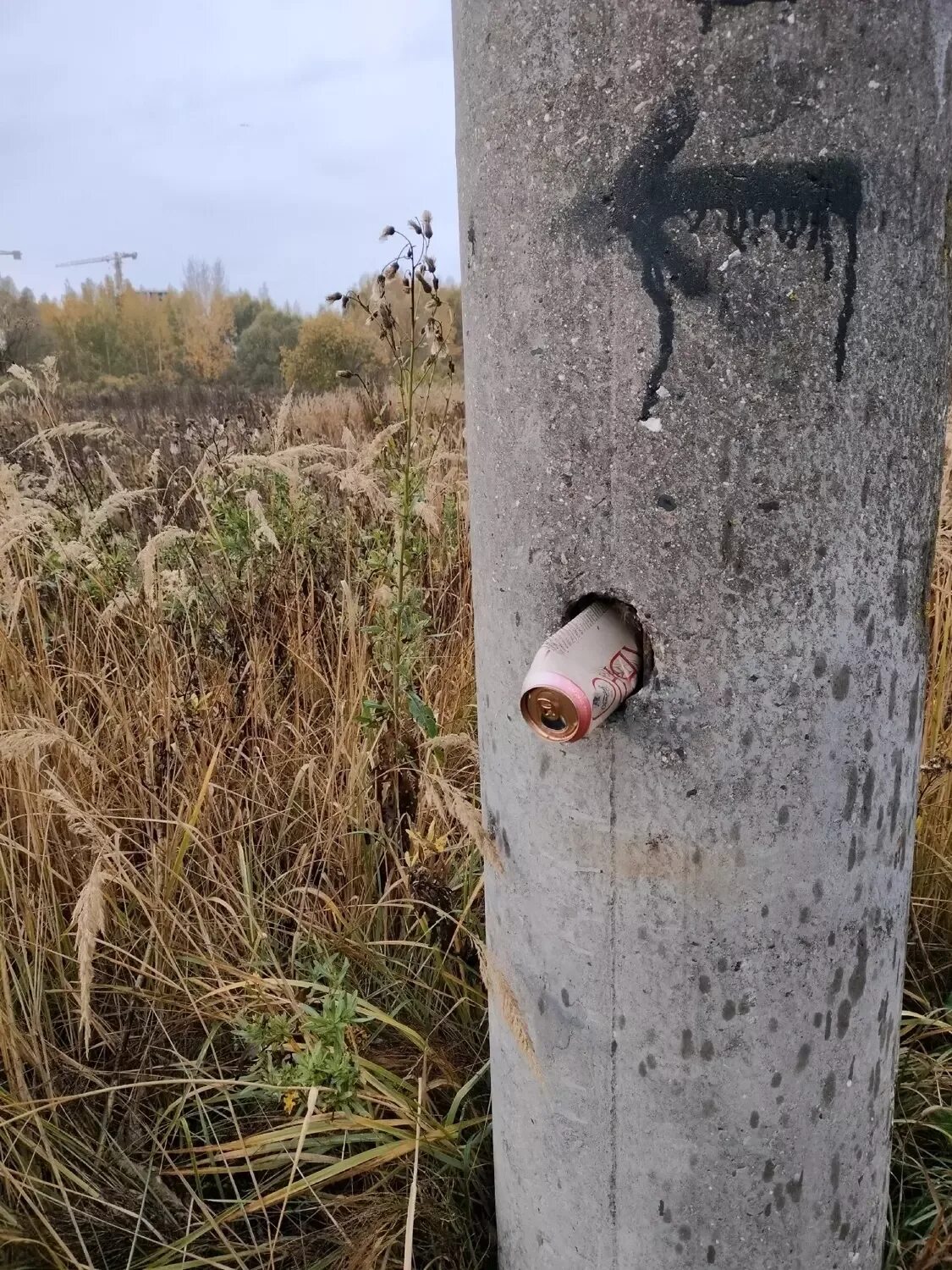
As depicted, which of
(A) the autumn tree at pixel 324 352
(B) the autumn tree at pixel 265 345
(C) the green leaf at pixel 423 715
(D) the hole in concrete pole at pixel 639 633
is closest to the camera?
(D) the hole in concrete pole at pixel 639 633

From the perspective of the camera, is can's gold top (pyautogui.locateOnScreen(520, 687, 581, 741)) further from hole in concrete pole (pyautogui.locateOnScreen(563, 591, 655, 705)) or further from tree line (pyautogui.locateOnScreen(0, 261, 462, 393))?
tree line (pyautogui.locateOnScreen(0, 261, 462, 393))

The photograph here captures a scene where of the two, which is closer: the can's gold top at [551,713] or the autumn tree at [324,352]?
the can's gold top at [551,713]

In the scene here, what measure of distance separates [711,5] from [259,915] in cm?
162

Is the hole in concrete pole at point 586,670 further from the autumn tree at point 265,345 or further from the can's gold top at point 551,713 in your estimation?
the autumn tree at point 265,345

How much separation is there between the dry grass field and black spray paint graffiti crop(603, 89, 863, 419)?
0.61 meters

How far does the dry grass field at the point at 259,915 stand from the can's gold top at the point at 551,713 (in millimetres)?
314

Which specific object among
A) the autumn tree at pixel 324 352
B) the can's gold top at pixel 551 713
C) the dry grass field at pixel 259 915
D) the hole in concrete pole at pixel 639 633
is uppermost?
the autumn tree at pixel 324 352

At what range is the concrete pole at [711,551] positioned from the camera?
2.22ft

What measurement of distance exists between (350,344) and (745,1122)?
872cm

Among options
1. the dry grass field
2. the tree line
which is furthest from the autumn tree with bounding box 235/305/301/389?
the dry grass field

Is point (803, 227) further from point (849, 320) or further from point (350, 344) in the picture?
point (350, 344)

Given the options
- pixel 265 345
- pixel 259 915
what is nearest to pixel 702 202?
pixel 259 915

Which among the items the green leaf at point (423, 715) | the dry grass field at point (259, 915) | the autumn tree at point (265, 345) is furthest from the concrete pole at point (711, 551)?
the autumn tree at point (265, 345)

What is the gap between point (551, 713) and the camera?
0.73m
